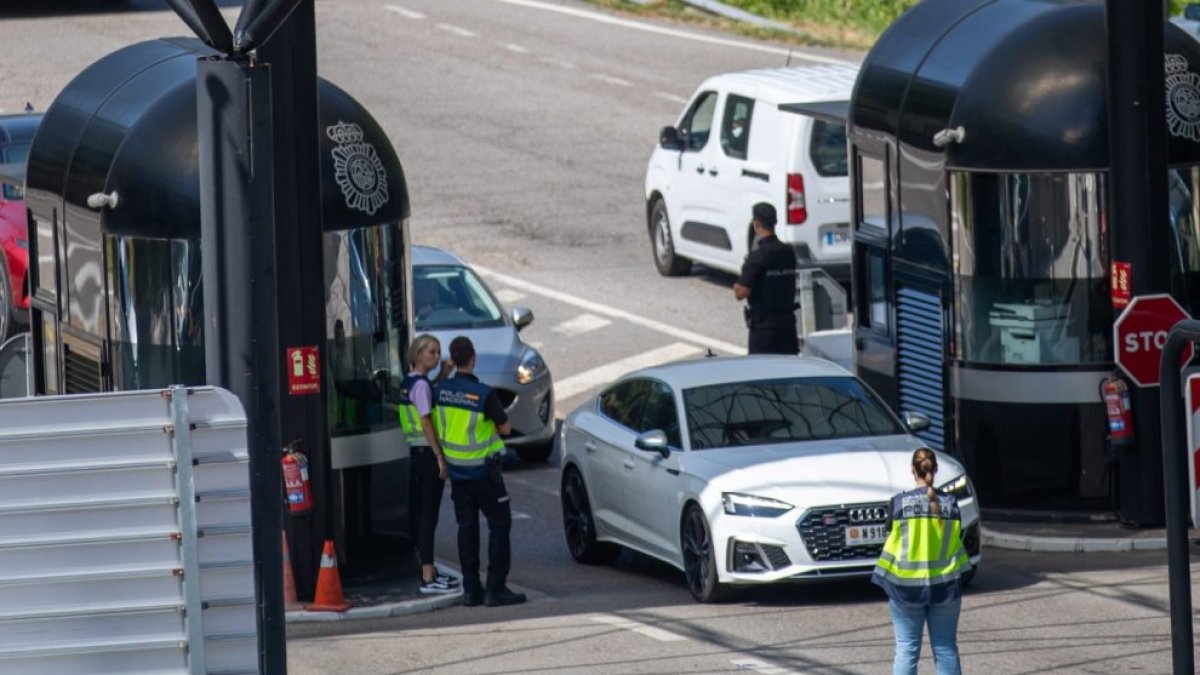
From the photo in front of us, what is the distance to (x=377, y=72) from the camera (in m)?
36.8

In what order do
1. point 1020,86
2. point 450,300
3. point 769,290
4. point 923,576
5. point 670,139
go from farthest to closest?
point 670,139 < point 450,300 < point 769,290 < point 1020,86 < point 923,576

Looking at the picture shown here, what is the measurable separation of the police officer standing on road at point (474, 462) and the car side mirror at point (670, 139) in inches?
419

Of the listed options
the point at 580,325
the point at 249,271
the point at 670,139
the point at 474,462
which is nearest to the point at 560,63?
the point at 670,139

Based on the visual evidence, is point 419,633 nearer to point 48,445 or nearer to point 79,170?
point 79,170

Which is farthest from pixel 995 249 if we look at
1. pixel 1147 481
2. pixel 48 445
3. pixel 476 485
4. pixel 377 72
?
pixel 377 72

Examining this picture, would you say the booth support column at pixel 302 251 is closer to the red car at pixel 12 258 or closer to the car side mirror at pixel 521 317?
the car side mirror at pixel 521 317

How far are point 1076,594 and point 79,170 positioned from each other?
7011 mm

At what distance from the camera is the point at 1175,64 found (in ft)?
55.9

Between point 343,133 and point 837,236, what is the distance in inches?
373

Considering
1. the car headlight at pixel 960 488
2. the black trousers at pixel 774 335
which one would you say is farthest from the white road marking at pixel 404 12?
the car headlight at pixel 960 488

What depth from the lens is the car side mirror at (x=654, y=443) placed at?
1560 cm

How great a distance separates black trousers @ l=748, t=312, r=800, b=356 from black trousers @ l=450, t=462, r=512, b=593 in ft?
15.4

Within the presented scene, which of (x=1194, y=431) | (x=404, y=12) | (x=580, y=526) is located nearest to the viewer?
(x=1194, y=431)

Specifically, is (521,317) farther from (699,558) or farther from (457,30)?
(457,30)
